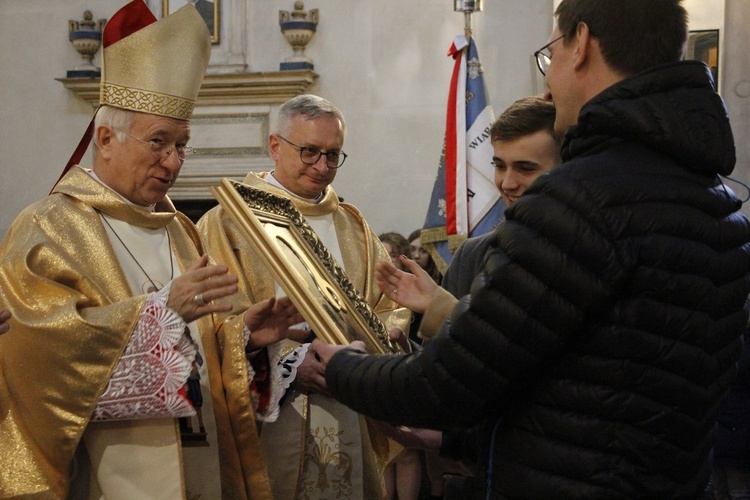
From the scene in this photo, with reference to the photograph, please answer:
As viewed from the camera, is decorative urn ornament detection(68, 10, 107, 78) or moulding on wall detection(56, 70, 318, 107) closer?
moulding on wall detection(56, 70, 318, 107)

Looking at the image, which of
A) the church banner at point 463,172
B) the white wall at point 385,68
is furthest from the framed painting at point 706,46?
the church banner at point 463,172

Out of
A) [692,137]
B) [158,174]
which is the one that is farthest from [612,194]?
[158,174]

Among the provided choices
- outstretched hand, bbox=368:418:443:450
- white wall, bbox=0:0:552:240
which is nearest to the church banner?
white wall, bbox=0:0:552:240

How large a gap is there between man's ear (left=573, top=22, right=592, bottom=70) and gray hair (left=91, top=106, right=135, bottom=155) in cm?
157

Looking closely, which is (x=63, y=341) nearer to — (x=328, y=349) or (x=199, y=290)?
(x=199, y=290)

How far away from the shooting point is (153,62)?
3.13 metres

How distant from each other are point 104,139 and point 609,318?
6.07 feet

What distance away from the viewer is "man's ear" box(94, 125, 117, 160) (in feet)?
9.79

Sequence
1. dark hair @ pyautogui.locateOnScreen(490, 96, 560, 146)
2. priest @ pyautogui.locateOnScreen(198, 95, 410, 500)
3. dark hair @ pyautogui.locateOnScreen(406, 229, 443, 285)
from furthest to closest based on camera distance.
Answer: dark hair @ pyautogui.locateOnScreen(406, 229, 443, 285)
priest @ pyautogui.locateOnScreen(198, 95, 410, 500)
dark hair @ pyautogui.locateOnScreen(490, 96, 560, 146)

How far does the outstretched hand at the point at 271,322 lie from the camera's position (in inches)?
115

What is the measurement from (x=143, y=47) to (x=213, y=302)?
97cm

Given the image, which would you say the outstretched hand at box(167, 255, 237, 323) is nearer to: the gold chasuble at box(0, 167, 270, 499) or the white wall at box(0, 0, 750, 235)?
the gold chasuble at box(0, 167, 270, 499)

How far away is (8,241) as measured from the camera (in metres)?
2.79

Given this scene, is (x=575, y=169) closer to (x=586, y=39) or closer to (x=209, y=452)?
(x=586, y=39)
